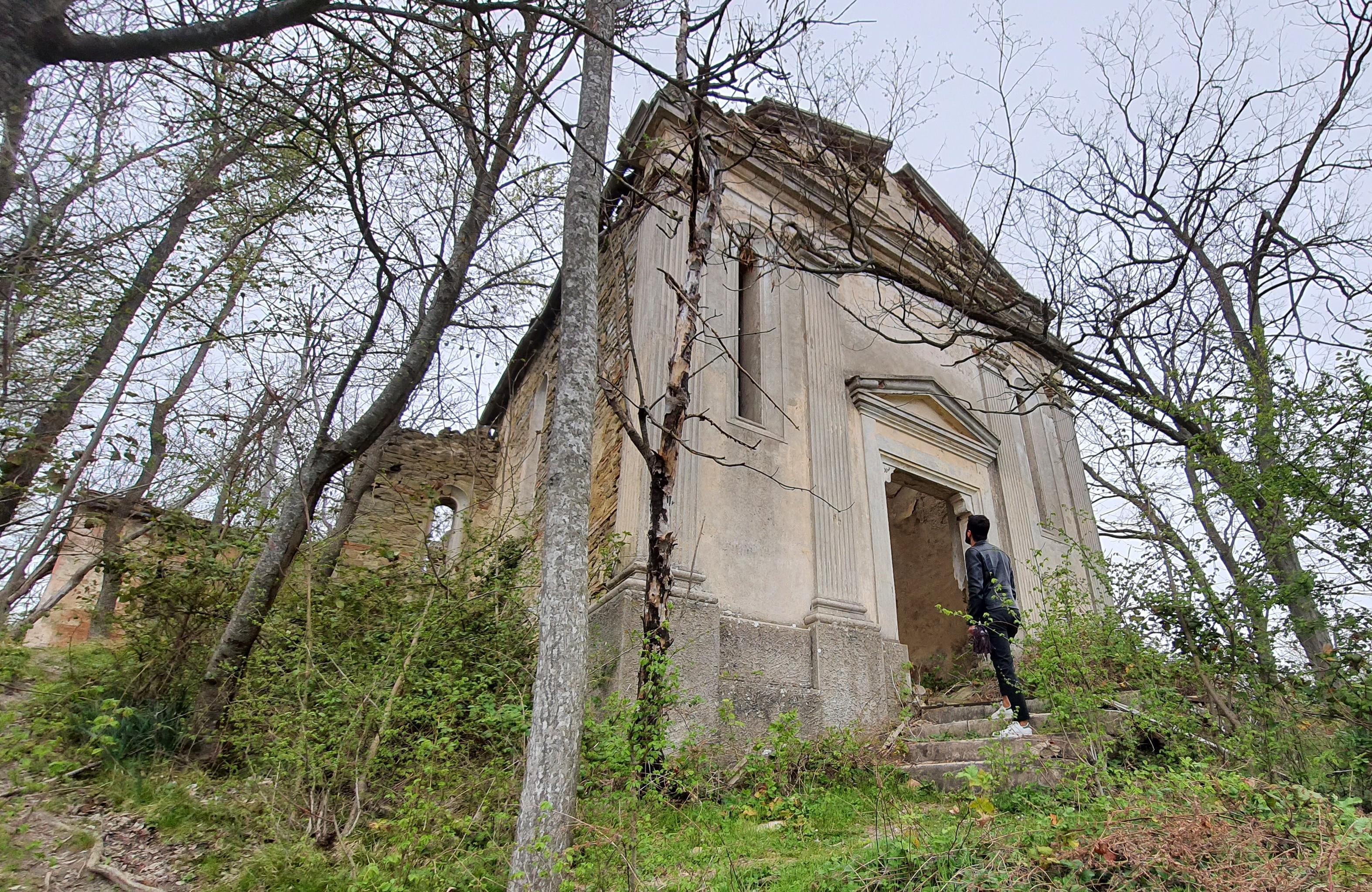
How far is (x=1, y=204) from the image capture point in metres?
2.84

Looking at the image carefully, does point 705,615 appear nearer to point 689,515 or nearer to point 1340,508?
point 689,515

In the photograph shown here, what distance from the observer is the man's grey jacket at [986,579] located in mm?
5660

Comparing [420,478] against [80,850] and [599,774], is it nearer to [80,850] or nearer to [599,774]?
[80,850]

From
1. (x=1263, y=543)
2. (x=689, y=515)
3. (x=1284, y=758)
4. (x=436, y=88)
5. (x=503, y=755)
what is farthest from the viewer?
→ (x=689, y=515)

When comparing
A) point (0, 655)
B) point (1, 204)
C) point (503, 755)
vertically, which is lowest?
point (503, 755)

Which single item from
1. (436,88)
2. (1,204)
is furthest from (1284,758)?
(1,204)

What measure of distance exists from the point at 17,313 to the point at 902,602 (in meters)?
11.7

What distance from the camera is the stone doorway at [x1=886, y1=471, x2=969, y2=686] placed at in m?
11.1

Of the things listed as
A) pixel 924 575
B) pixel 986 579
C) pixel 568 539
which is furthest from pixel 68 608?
pixel 924 575

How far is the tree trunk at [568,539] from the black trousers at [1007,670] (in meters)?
3.43

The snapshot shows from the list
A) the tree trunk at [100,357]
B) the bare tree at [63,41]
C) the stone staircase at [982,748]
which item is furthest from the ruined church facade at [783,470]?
the tree trunk at [100,357]

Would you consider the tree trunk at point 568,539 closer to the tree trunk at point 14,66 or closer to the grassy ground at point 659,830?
the grassy ground at point 659,830

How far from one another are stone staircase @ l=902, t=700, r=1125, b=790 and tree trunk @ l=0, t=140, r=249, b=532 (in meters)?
5.70

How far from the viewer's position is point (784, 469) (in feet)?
24.2
